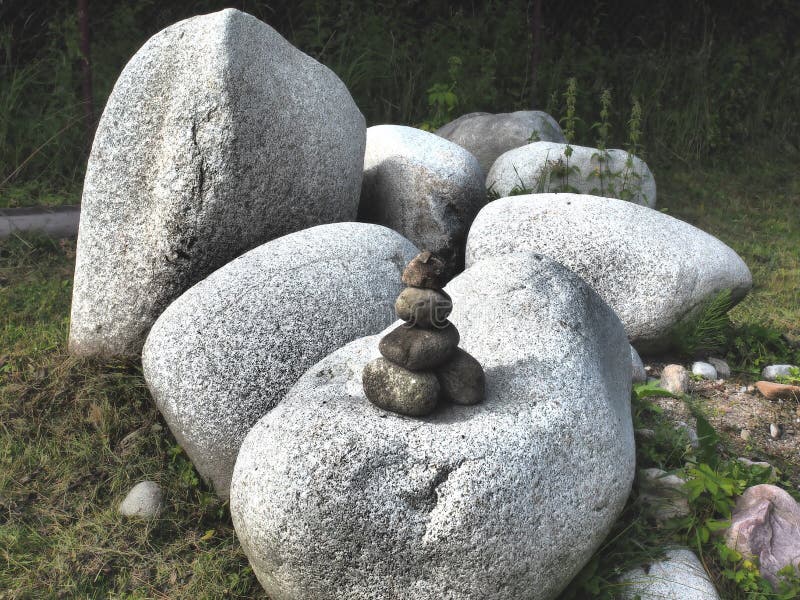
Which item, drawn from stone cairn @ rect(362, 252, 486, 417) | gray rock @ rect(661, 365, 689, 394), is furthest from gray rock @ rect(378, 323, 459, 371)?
gray rock @ rect(661, 365, 689, 394)

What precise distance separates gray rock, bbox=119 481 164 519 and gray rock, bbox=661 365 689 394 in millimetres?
2149

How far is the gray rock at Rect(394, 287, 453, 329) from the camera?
2.48m

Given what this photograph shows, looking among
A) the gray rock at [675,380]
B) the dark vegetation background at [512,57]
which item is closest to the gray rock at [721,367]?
→ the gray rock at [675,380]

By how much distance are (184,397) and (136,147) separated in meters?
1.21

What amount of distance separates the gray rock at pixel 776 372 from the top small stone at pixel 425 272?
90.8 inches

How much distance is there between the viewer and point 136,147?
3.72 m

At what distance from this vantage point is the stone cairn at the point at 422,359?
2.49 metres

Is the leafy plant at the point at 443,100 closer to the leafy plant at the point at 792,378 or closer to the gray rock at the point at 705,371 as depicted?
the gray rock at the point at 705,371

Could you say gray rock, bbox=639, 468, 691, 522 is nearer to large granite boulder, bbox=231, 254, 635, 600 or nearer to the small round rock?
large granite boulder, bbox=231, 254, 635, 600

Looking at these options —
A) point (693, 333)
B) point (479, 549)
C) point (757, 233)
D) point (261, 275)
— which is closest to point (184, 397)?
point (261, 275)

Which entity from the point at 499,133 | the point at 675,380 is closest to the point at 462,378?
the point at 675,380

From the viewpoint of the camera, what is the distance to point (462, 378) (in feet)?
8.29

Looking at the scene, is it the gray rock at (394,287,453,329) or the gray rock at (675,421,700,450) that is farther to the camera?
the gray rock at (675,421,700,450)

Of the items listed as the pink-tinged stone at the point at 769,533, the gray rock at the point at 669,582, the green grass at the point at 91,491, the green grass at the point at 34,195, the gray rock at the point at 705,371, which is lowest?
the green grass at the point at 34,195
